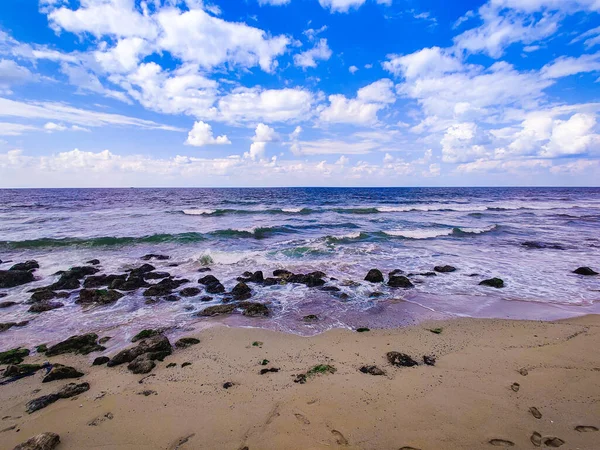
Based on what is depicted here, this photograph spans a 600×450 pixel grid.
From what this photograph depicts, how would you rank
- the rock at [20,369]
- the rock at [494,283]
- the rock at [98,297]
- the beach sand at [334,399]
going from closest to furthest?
the beach sand at [334,399], the rock at [20,369], the rock at [98,297], the rock at [494,283]

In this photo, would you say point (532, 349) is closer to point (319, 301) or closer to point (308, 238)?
point (319, 301)

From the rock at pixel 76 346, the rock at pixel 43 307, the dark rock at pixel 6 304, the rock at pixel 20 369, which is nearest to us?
the rock at pixel 20 369

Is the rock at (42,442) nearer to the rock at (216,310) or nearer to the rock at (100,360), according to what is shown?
the rock at (100,360)

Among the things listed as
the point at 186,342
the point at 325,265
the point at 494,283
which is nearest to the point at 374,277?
the point at 325,265

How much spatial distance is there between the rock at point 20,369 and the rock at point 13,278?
769 centimetres

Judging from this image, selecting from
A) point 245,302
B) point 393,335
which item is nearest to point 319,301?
point 245,302

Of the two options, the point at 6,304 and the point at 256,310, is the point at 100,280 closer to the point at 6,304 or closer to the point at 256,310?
the point at 6,304

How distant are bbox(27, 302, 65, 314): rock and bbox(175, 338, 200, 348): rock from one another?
548 cm

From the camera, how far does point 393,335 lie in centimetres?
757

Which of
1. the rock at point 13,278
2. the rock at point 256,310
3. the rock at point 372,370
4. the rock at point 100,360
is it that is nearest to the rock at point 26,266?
the rock at point 13,278

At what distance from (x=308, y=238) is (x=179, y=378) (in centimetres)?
1665

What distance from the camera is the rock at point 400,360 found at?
611 centimetres

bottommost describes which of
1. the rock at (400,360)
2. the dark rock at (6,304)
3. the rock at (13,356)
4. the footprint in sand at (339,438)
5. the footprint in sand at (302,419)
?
the dark rock at (6,304)

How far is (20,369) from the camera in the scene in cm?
620
